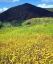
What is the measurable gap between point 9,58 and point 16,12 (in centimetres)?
13269

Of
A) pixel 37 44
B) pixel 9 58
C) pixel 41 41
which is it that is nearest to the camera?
pixel 9 58

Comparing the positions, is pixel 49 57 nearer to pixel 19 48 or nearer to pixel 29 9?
pixel 19 48

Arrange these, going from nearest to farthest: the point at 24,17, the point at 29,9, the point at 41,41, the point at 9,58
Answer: the point at 9,58 → the point at 41,41 → the point at 24,17 → the point at 29,9

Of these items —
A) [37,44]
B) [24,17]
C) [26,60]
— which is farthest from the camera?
[24,17]

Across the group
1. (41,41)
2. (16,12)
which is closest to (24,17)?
(16,12)

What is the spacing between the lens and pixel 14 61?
14.9m

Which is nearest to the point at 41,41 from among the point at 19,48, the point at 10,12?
the point at 19,48

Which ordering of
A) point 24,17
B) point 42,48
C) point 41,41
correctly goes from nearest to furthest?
point 42,48 → point 41,41 → point 24,17

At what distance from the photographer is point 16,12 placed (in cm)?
14762

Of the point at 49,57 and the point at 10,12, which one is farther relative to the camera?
the point at 10,12

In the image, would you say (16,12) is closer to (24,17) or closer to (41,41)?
(24,17)

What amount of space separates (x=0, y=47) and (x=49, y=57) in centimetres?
496

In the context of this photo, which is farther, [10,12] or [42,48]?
[10,12]

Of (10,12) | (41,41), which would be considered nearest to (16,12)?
(10,12)
